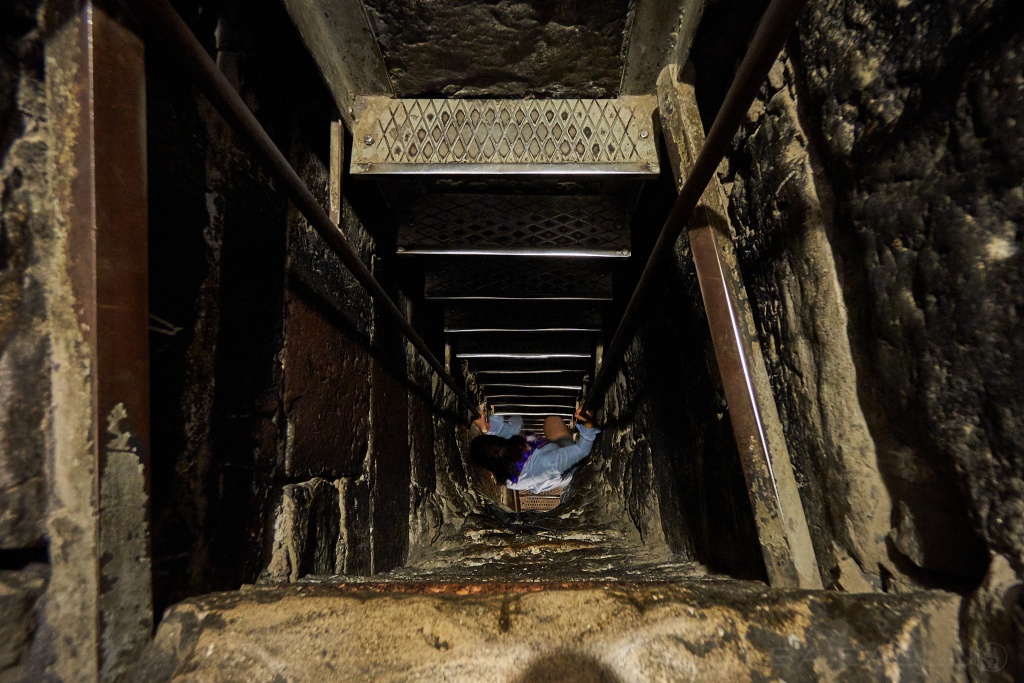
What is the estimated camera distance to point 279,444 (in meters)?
1.54

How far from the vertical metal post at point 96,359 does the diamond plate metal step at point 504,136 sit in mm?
1249

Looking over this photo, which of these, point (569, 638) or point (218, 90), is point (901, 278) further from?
point (218, 90)

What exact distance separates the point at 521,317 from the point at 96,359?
3.42 metres

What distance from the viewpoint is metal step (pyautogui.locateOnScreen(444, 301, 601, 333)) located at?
3.96m

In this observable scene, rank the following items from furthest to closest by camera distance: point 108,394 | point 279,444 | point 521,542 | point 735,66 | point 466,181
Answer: point 521,542, point 466,181, point 735,66, point 279,444, point 108,394

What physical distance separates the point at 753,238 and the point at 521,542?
2.19 m

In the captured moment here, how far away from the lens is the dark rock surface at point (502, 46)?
1.67m

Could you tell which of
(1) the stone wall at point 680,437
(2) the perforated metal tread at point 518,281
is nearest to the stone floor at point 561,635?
(1) the stone wall at point 680,437

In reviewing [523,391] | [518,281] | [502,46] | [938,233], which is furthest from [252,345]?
[523,391]

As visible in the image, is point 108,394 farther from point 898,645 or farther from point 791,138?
point 791,138

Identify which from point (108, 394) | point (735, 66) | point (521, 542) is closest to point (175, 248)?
point (108, 394)

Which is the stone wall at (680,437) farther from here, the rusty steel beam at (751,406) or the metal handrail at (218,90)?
the metal handrail at (218,90)

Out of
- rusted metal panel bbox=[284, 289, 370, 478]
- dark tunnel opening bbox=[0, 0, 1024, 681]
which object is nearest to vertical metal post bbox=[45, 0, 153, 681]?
dark tunnel opening bbox=[0, 0, 1024, 681]

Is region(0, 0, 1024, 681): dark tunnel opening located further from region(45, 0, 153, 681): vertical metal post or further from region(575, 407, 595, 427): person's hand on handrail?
region(575, 407, 595, 427): person's hand on handrail
